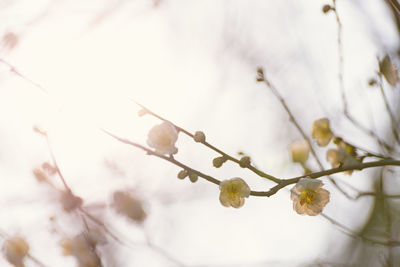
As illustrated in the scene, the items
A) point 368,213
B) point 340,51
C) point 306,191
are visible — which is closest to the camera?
point 306,191

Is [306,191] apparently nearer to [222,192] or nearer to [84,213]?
[222,192]

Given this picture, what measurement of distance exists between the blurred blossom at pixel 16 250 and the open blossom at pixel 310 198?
162 centimetres

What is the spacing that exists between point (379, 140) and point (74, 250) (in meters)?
2.14

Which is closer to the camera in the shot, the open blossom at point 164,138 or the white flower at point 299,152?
the open blossom at point 164,138

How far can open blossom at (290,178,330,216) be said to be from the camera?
2035mm

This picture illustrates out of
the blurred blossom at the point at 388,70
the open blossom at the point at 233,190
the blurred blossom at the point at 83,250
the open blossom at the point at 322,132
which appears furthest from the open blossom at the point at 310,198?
the blurred blossom at the point at 83,250

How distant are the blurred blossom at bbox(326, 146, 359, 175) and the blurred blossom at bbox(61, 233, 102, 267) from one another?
1.61 meters

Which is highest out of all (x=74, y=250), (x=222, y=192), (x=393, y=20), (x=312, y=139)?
(x=393, y=20)

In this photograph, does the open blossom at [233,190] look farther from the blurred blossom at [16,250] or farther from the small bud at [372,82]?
the small bud at [372,82]

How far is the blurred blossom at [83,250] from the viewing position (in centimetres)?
243

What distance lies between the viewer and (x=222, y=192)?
216 cm

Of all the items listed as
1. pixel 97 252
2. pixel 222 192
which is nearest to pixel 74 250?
pixel 97 252

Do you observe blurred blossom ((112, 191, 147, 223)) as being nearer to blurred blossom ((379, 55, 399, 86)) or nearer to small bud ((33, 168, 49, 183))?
small bud ((33, 168, 49, 183))

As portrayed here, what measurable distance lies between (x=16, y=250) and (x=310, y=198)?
1781 mm
